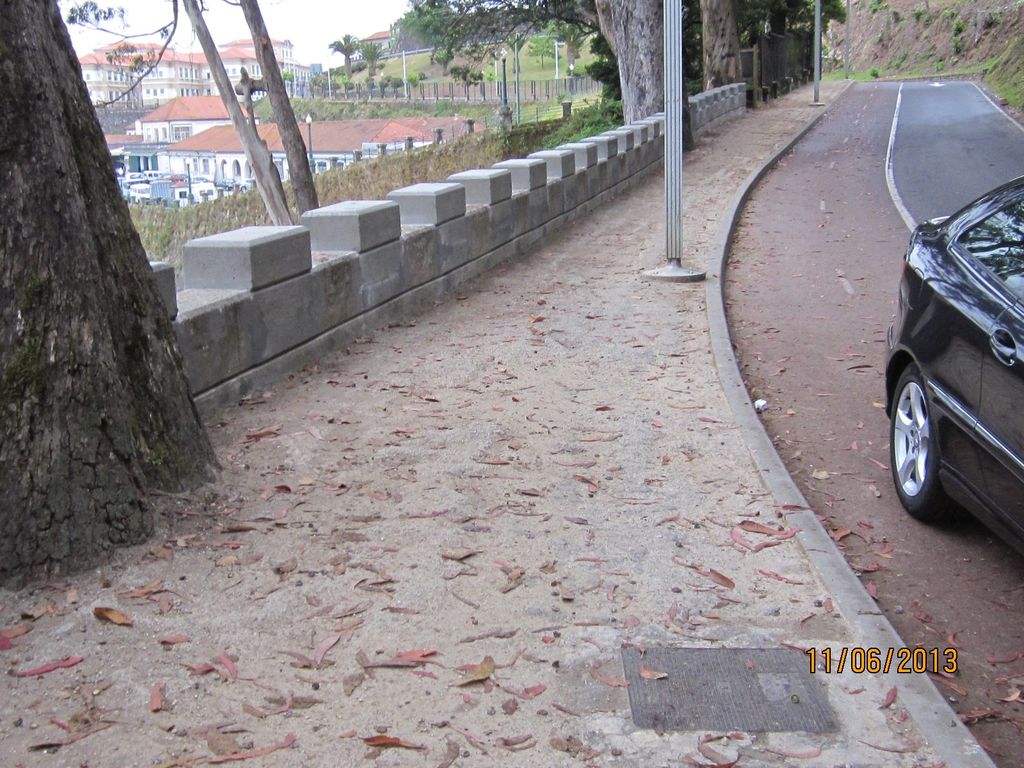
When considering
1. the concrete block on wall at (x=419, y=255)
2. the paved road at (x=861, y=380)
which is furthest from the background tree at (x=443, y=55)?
the concrete block on wall at (x=419, y=255)

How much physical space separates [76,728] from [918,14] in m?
86.2

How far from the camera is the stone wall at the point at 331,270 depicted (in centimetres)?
726

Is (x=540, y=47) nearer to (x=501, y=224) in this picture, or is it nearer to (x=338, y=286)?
(x=501, y=224)

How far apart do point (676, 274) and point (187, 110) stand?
4372 centimetres

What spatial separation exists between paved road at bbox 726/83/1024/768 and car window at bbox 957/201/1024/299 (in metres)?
1.32

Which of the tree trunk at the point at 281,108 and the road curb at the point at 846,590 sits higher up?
the tree trunk at the point at 281,108

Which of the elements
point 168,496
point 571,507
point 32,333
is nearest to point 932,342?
point 571,507

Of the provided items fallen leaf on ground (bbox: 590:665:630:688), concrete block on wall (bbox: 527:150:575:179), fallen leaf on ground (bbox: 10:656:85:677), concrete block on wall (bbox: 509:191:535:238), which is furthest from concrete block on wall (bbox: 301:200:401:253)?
concrete block on wall (bbox: 527:150:575:179)

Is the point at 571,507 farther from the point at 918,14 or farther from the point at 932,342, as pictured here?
the point at 918,14

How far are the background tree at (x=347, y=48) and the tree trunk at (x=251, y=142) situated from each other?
71.1 meters

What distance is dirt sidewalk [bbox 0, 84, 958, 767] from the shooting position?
3.74m

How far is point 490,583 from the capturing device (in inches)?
191

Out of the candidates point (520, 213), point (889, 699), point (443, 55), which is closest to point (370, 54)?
point (443, 55)

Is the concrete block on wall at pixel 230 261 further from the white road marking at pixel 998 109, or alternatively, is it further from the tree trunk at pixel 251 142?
the white road marking at pixel 998 109
